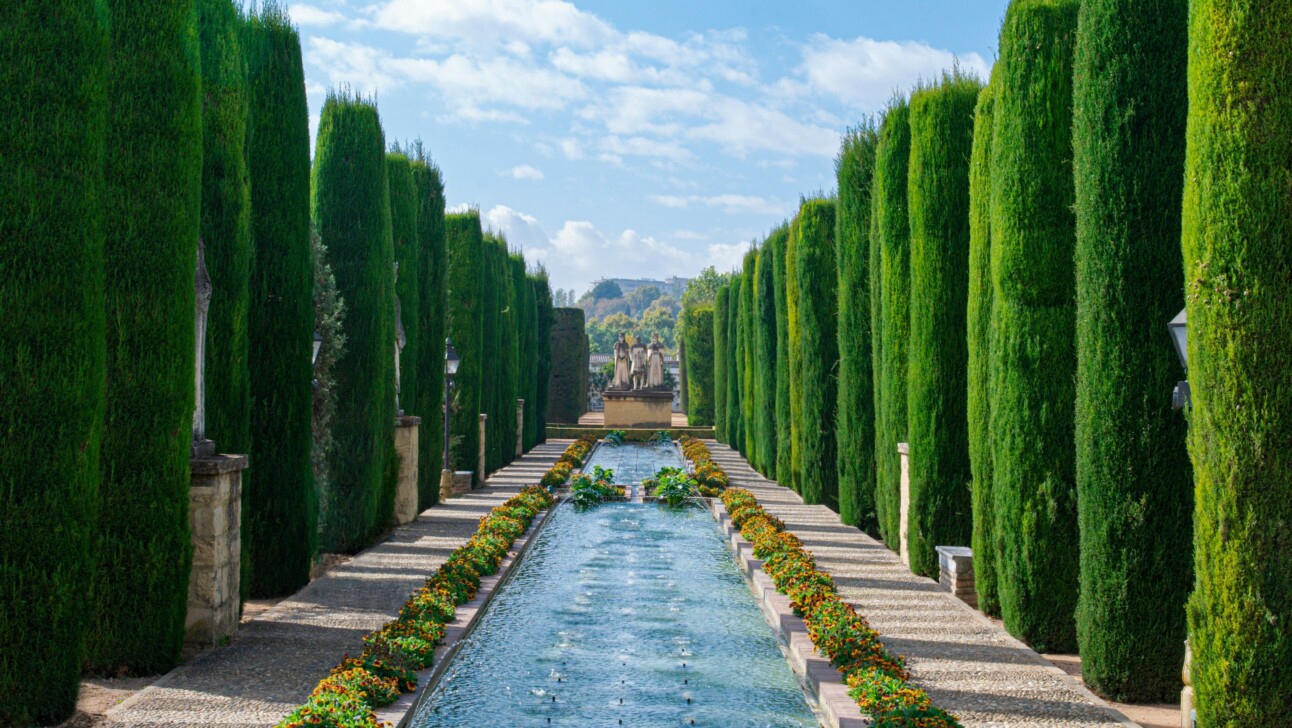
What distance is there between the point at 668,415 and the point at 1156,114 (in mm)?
39026

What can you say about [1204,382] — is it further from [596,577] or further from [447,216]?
[447,216]

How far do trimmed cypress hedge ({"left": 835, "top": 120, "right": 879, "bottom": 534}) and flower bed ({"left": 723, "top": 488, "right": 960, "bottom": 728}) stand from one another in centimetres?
300

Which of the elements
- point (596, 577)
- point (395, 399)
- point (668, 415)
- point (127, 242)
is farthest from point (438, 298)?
point (668, 415)

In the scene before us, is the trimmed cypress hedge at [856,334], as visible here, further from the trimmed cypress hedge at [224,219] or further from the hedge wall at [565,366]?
the hedge wall at [565,366]

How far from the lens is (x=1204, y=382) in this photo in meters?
5.88

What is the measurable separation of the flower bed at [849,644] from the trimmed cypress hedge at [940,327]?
153 cm

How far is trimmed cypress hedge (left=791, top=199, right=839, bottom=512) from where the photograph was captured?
18953 millimetres

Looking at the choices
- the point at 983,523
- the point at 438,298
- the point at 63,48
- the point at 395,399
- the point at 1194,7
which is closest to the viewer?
the point at 1194,7

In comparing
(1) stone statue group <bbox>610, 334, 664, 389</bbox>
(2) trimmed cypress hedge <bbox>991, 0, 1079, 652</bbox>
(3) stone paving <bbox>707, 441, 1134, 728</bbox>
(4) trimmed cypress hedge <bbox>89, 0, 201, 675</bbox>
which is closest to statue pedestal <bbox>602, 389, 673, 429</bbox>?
(1) stone statue group <bbox>610, 334, 664, 389</bbox>

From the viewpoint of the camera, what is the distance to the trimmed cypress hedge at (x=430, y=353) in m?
18.6

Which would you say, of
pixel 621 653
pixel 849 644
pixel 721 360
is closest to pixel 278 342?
pixel 621 653

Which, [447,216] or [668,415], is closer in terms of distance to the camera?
[447,216]

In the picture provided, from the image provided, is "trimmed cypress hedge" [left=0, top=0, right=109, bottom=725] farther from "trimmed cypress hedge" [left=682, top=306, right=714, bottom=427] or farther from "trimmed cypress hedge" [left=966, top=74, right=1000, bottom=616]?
"trimmed cypress hedge" [left=682, top=306, right=714, bottom=427]

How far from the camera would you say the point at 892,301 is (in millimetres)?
13406
